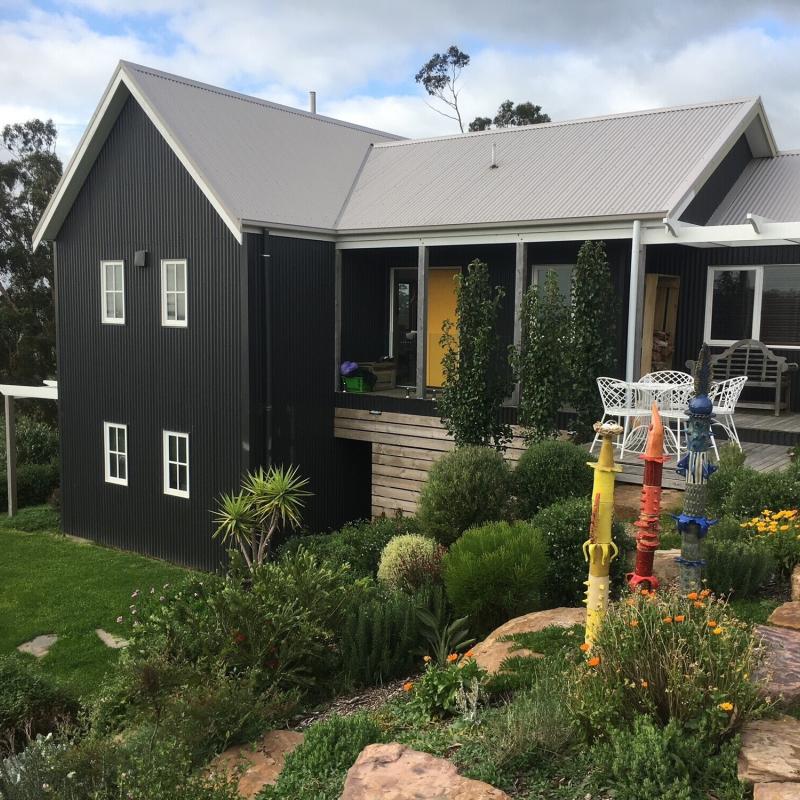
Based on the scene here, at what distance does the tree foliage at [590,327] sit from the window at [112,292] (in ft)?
26.7

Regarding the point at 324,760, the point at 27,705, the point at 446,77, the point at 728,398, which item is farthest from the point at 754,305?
the point at 446,77

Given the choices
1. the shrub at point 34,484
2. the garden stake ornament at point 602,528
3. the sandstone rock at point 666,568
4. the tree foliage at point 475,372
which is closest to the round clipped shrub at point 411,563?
the sandstone rock at point 666,568

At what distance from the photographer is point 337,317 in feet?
45.4

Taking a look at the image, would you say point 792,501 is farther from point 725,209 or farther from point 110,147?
point 110,147

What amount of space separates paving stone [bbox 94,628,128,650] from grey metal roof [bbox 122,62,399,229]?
604cm

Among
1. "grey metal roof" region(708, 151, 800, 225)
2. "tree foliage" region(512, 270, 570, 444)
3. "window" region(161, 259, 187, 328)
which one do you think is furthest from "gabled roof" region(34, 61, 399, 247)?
"grey metal roof" region(708, 151, 800, 225)

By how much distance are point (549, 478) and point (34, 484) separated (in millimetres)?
13555

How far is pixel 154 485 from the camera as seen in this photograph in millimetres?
14219

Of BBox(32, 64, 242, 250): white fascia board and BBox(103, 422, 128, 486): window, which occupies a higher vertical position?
BBox(32, 64, 242, 250): white fascia board

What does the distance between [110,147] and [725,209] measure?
1004 cm

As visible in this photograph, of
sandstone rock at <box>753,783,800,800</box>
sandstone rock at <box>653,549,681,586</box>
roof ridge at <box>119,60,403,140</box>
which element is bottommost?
sandstone rock at <box>653,549,681,586</box>

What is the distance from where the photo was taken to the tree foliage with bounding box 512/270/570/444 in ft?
33.7

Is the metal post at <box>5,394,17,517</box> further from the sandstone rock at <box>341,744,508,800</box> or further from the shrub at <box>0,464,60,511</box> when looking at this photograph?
the sandstone rock at <box>341,744,508,800</box>

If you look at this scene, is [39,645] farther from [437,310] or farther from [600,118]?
[600,118]
